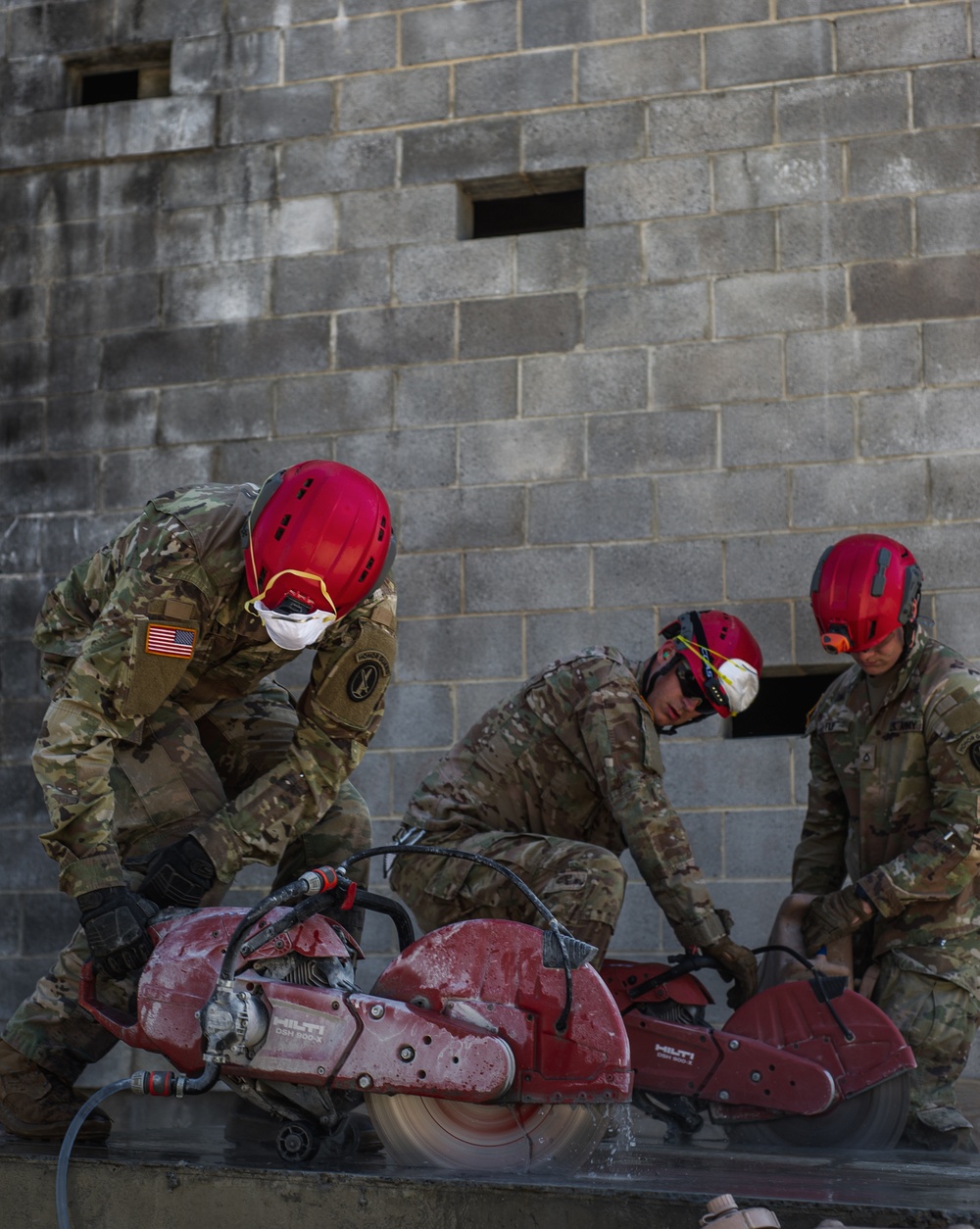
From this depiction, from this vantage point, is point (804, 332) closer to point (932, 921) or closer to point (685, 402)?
point (685, 402)

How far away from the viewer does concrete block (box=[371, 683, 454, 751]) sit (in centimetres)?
582

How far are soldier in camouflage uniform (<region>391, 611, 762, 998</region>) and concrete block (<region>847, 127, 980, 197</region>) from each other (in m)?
2.28

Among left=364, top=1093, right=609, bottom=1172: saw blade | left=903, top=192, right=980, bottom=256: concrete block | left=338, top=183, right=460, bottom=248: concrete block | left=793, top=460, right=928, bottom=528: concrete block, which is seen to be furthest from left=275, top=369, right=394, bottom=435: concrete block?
left=364, top=1093, right=609, bottom=1172: saw blade

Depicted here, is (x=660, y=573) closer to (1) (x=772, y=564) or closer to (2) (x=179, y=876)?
(1) (x=772, y=564)

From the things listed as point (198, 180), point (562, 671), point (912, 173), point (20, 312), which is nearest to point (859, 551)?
point (562, 671)

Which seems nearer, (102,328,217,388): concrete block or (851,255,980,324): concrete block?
(851,255,980,324): concrete block

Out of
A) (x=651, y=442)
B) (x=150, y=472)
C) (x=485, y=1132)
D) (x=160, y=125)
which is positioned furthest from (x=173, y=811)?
(x=160, y=125)

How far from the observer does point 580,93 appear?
6.02m

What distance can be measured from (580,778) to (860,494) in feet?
6.27

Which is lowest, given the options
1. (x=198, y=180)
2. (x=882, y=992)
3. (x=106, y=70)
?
(x=882, y=992)

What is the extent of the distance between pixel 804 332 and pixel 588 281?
2.94 feet

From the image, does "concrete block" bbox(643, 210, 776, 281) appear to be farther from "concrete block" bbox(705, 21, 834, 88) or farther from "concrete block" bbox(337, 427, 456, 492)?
"concrete block" bbox(337, 427, 456, 492)

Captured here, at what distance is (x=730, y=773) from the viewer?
18.0 feet

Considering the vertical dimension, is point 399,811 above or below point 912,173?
below
